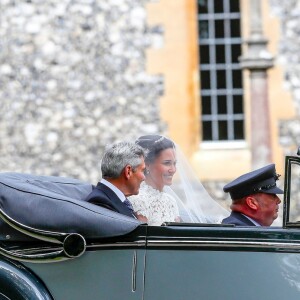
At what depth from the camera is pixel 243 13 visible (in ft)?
47.6

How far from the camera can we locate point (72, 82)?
47.3ft

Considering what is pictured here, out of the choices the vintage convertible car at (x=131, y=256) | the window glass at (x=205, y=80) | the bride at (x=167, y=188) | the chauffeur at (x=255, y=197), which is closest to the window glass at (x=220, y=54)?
the window glass at (x=205, y=80)

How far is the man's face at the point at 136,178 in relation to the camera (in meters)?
5.84

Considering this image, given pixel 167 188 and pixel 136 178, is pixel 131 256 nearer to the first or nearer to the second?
pixel 136 178

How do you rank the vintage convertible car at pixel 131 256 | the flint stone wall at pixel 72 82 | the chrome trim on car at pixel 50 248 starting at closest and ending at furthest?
the vintage convertible car at pixel 131 256 < the chrome trim on car at pixel 50 248 < the flint stone wall at pixel 72 82

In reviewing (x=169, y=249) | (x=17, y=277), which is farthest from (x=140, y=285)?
(x=17, y=277)

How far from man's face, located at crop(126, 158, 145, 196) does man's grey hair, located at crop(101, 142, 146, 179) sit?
0.02 meters

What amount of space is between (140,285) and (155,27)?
31.1 ft

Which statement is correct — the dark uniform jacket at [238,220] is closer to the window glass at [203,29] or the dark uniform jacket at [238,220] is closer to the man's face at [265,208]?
the man's face at [265,208]

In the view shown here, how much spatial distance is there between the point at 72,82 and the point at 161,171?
8560 mm

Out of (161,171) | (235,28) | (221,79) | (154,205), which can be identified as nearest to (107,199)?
(154,205)

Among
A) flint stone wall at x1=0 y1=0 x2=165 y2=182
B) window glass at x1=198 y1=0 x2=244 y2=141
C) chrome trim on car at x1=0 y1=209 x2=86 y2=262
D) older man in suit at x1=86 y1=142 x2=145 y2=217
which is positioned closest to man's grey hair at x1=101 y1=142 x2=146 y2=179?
older man in suit at x1=86 y1=142 x2=145 y2=217

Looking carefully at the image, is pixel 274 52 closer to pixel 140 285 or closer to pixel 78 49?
pixel 78 49

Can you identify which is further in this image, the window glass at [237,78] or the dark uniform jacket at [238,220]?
the window glass at [237,78]
